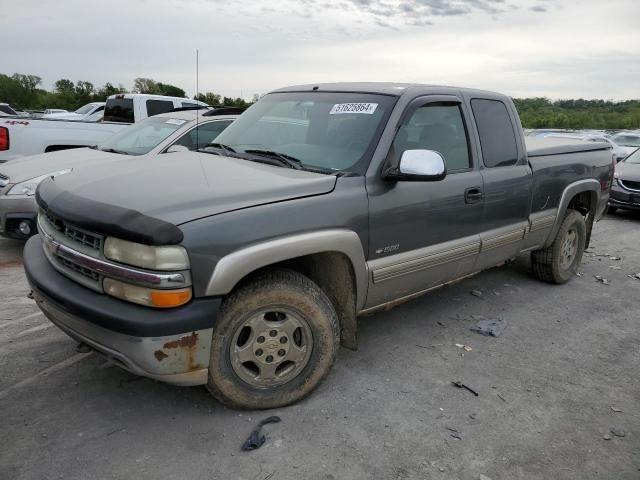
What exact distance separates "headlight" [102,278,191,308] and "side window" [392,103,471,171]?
5.60ft

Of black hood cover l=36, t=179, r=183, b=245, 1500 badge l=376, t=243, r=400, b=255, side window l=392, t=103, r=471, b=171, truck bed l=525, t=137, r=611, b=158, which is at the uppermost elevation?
side window l=392, t=103, r=471, b=171

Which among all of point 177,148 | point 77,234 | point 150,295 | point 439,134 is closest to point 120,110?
point 177,148

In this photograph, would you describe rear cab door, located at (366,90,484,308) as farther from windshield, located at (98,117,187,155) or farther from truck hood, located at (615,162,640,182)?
truck hood, located at (615,162,640,182)

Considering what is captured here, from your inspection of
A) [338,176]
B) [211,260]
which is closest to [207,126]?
[338,176]

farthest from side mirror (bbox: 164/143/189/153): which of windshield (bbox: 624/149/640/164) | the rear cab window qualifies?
windshield (bbox: 624/149/640/164)

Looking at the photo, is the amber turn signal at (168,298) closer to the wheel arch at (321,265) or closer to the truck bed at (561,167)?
the wheel arch at (321,265)

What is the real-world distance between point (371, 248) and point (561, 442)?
1.48m

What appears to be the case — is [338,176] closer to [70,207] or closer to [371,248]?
[371,248]

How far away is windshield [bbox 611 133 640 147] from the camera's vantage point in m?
18.6

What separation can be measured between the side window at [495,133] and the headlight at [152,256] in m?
2.66

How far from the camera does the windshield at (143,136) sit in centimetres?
637

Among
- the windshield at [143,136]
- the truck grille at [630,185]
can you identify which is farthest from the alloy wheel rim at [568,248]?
the truck grille at [630,185]

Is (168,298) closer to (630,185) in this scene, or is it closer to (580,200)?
(580,200)

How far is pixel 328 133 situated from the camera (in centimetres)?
366
